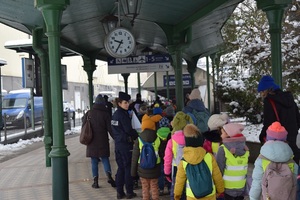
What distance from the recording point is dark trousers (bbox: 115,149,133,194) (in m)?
6.23

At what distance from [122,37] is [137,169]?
3.90 m

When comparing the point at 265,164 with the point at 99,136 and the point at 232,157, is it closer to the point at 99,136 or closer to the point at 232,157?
the point at 232,157

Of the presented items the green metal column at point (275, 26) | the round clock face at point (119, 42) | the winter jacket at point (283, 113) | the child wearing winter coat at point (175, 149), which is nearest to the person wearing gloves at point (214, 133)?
the child wearing winter coat at point (175, 149)

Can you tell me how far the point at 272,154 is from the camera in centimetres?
337

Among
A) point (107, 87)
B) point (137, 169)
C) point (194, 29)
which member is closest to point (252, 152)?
point (137, 169)

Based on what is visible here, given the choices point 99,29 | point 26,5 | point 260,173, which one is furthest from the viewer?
point 99,29

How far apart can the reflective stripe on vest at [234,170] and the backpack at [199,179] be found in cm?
39

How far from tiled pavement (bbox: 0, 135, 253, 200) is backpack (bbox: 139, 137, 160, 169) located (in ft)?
3.49

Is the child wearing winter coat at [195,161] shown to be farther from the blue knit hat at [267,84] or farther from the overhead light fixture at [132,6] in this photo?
the overhead light fixture at [132,6]

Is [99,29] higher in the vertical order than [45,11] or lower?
higher

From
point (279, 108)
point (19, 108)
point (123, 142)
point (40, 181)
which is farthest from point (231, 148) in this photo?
point (19, 108)

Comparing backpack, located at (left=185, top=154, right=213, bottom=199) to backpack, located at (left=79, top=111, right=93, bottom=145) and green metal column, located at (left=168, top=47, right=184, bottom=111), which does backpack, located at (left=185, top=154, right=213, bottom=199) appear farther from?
green metal column, located at (left=168, top=47, right=184, bottom=111)

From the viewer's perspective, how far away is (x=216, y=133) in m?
4.77

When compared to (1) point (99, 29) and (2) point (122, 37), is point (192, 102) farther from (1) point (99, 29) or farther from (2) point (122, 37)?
(1) point (99, 29)
